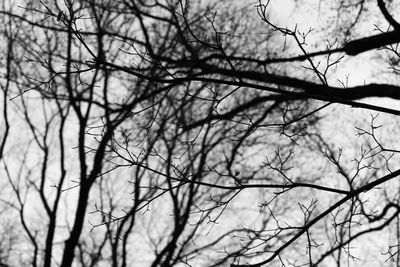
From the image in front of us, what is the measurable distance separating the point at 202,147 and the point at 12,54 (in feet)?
14.0

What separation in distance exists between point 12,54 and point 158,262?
506 cm

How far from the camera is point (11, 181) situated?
1020cm

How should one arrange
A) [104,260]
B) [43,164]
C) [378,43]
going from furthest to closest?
[104,260]
[43,164]
[378,43]

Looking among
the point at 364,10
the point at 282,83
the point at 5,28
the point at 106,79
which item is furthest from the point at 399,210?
the point at 5,28

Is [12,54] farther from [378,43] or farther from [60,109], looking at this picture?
[378,43]

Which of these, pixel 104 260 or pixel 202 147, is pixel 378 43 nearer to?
pixel 202 147

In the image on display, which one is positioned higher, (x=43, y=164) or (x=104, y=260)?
(x=43, y=164)

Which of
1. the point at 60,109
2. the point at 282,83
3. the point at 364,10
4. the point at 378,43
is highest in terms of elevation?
the point at 60,109

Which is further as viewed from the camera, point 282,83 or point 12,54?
point 12,54

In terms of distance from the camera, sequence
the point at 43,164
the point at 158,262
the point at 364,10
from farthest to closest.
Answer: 1. the point at 43,164
2. the point at 158,262
3. the point at 364,10

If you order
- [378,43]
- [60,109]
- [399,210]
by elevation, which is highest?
[60,109]

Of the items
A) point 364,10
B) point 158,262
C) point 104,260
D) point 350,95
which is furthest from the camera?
point 104,260

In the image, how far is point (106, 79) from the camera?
10047mm

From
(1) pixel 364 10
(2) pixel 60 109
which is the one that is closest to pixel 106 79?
(2) pixel 60 109
